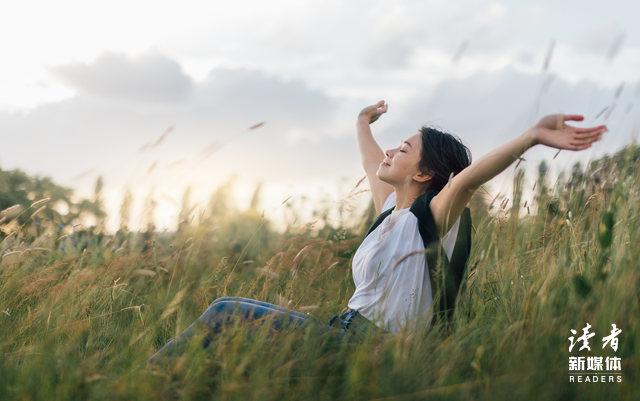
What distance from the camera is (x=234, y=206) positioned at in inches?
232

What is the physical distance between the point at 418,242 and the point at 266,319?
2.34 ft

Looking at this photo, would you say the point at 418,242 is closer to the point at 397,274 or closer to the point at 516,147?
Answer: the point at 397,274

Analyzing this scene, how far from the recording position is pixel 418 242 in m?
1.82

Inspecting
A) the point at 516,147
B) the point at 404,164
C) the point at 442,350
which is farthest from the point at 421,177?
the point at 442,350

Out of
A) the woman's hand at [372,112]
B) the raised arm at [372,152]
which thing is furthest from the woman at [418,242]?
the woman's hand at [372,112]

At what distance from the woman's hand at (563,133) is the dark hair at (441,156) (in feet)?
1.90

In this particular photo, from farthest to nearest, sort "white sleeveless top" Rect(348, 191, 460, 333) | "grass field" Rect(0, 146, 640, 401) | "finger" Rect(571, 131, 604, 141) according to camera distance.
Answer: "white sleeveless top" Rect(348, 191, 460, 333) → "finger" Rect(571, 131, 604, 141) → "grass field" Rect(0, 146, 640, 401)

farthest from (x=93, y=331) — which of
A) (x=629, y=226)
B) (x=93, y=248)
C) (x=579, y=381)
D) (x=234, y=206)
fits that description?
(x=234, y=206)

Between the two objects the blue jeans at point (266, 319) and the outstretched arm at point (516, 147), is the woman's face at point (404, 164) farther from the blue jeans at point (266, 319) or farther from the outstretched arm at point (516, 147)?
the blue jeans at point (266, 319)

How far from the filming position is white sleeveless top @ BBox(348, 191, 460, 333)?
1739mm

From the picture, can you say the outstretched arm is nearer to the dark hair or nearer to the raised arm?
the dark hair

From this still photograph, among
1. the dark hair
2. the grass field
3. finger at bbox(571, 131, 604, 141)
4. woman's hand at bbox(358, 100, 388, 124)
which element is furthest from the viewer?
woman's hand at bbox(358, 100, 388, 124)

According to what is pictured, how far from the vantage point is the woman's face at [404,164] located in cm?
206

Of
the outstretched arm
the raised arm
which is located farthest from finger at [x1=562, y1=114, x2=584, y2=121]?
the raised arm
